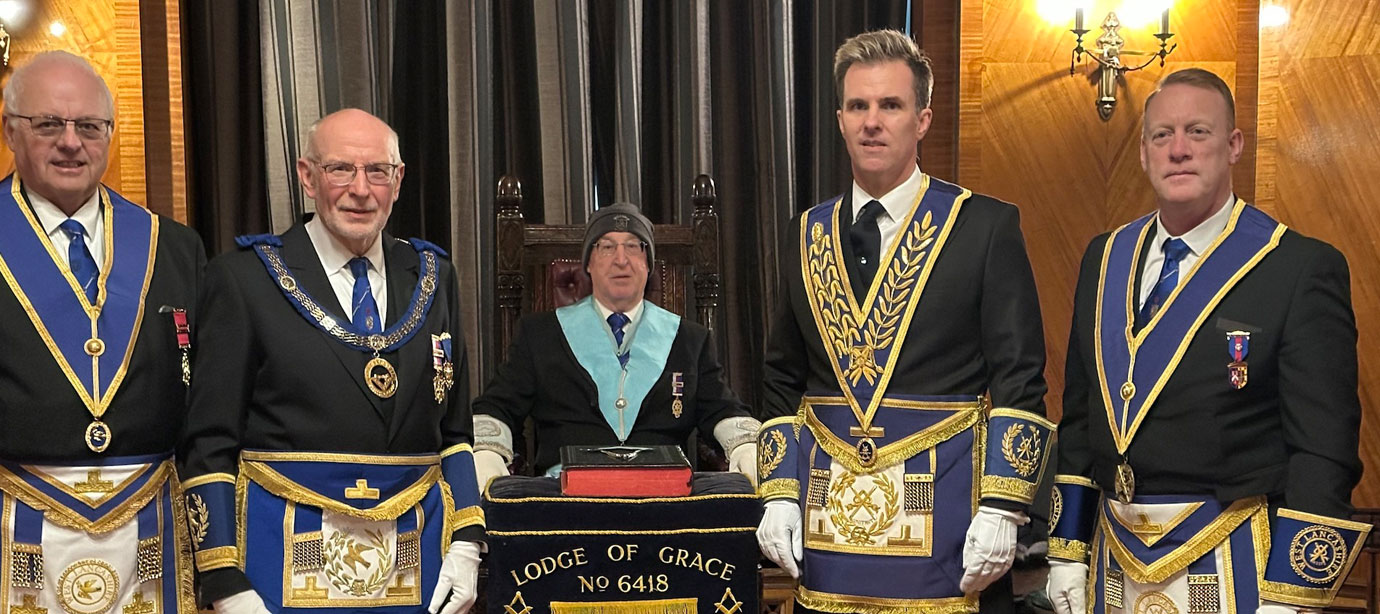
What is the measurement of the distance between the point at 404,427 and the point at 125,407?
1.57 ft

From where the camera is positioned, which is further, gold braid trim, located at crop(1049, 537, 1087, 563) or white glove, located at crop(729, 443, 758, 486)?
white glove, located at crop(729, 443, 758, 486)

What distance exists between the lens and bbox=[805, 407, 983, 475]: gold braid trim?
2.30 m

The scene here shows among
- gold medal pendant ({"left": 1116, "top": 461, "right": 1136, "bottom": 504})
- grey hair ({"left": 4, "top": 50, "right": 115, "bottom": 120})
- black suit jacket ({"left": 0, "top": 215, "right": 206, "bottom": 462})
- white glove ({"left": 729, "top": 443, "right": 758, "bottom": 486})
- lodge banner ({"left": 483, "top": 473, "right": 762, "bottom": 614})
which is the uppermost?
grey hair ({"left": 4, "top": 50, "right": 115, "bottom": 120})

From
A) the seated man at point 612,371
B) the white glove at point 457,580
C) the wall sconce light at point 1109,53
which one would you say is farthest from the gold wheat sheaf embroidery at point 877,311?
the wall sconce light at point 1109,53

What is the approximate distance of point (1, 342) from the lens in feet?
7.22

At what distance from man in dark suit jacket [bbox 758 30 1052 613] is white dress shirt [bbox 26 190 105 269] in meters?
1.31

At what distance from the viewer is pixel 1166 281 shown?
220cm

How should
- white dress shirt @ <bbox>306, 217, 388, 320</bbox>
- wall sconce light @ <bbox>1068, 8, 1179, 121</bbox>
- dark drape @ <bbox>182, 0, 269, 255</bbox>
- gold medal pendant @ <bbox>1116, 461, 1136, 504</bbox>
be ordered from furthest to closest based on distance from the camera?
dark drape @ <bbox>182, 0, 269, 255</bbox> → wall sconce light @ <bbox>1068, 8, 1179, 121</bbox> → white dress shirt @ <bbox>306, 217, 388, 320</bbox> → gold medal pendant @ <bbox>1116, 461, 1136, 504</bbox>

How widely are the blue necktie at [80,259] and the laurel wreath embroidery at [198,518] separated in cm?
41

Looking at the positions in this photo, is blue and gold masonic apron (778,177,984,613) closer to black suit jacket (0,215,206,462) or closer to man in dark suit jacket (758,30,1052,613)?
man in dark suit jacket (758,30,1052,613)

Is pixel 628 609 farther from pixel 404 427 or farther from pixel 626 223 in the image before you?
pixel 626 223

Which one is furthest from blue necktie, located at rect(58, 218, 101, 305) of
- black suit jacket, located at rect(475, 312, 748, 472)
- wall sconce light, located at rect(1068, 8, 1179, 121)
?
wall sconce light, located at rect(1068, 8, 1179, 121)

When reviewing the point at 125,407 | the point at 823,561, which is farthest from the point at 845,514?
the point at 125,407

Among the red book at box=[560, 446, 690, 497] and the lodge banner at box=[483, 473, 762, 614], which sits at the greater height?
the red book at box=[560, 446, 690, 497]
